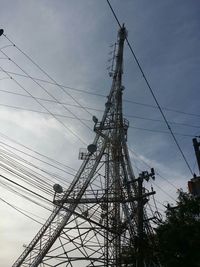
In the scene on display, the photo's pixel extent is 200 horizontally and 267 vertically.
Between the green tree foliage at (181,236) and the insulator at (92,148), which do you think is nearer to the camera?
the green tree foliage at (181,236)

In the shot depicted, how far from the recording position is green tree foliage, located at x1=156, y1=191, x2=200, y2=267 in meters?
20.5

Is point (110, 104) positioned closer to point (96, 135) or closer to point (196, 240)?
point (96, 135)

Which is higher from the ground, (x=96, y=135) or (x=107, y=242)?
(x=96, y=135)

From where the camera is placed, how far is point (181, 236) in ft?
69.8

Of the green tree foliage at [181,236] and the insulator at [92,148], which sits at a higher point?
the insulator at [92,148]

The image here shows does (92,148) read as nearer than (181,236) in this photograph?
No

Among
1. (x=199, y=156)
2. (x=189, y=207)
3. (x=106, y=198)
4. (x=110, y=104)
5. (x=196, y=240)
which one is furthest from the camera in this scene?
(x=110, y=104)

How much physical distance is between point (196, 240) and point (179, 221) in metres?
2.70

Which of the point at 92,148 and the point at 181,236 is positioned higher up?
the point at 92,148

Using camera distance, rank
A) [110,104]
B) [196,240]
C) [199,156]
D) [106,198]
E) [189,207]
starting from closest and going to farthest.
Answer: [199,156] < [196,240] < [189,207] < [106,198] < [110,104]

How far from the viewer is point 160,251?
22.2 m

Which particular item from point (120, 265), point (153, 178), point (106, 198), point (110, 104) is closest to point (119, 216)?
point (106, 198)

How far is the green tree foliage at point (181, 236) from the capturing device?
20453 millimetres

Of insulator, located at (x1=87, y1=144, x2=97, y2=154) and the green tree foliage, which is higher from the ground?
insulator, located at (x1=87, y1=144, x2=97, y2=154)
